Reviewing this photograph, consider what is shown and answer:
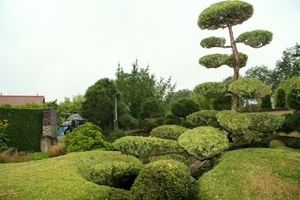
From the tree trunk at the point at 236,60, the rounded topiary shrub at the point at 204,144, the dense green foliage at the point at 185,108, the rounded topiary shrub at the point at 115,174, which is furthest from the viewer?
the dense green foliage at the point at 185,108

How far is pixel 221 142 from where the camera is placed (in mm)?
4629

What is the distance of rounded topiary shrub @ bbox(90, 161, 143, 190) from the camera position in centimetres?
495

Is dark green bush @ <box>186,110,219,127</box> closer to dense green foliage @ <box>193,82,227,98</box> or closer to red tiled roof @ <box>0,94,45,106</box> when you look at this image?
dense green foliage @ <box>193,82,227,98</box>

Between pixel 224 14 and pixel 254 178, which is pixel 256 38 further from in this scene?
pixel 254 178

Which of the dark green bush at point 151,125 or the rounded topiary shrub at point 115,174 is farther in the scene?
the dark green bush at point 151,125

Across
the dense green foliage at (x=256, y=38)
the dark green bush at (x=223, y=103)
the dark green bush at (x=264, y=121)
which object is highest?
the dense green foliage at (x=256, y=38)

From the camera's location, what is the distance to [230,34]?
5984 millimetres

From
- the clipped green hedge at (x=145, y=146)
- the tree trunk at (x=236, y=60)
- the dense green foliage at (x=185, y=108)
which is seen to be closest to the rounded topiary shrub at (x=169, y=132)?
the clipped green hedge at (x=145, y=146)

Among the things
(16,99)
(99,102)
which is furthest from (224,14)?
(16,99)

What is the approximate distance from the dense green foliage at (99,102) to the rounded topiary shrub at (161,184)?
1142cm

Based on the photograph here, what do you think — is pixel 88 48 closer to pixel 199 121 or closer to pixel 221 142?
pixel 199 121

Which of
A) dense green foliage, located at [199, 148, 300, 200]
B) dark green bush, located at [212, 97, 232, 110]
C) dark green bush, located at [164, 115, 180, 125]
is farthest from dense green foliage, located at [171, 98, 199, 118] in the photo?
dense green foliage, located at [199, 148, 300, 200]

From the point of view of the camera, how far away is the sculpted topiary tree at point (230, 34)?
5.44 m

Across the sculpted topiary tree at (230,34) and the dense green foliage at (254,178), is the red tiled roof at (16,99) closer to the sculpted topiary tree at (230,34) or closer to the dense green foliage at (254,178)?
the sculpted topiary tree at (230,34)
